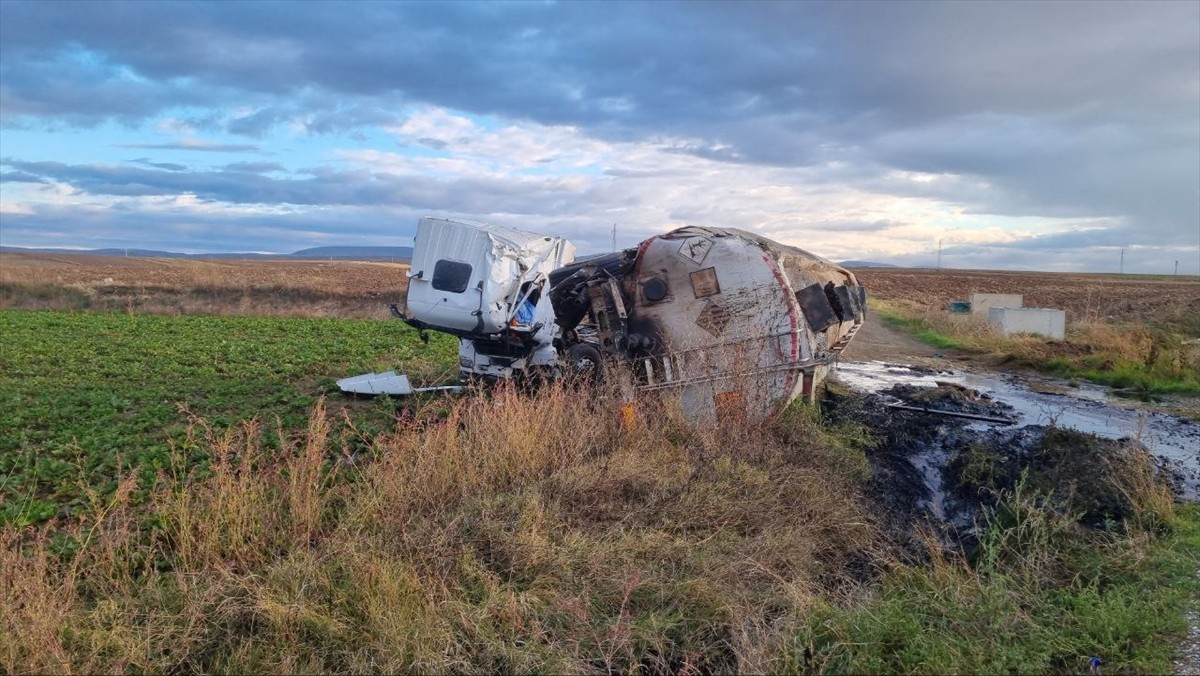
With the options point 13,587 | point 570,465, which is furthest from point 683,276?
point 13,587

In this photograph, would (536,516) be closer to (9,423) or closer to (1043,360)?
(9,423)

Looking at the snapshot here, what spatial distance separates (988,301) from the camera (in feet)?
87.9

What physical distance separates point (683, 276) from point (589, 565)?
4.80m

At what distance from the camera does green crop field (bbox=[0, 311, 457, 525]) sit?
7.89 metres

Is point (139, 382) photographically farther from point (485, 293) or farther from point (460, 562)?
point (460, 562)

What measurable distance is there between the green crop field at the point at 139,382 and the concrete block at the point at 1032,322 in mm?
14251

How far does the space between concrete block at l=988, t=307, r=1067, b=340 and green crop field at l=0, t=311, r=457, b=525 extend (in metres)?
14.3

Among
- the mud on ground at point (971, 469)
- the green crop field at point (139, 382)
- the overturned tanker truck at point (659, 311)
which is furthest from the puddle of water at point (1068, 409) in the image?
the green crop field at point (139, 382)

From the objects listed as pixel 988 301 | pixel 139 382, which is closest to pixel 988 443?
pixel 139 382

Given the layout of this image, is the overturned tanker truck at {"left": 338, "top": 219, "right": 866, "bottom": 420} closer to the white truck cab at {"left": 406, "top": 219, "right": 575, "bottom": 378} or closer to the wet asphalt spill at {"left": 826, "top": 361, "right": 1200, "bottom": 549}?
the white truck cab at {"left": 406, "top": 219, "right": 575, "bottom": 378}

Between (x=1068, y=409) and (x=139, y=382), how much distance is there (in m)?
14.6

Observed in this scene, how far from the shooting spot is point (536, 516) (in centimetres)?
565

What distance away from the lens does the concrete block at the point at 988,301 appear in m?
26.1

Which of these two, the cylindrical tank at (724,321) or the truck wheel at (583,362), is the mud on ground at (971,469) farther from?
the truck wheel at (583,362)
